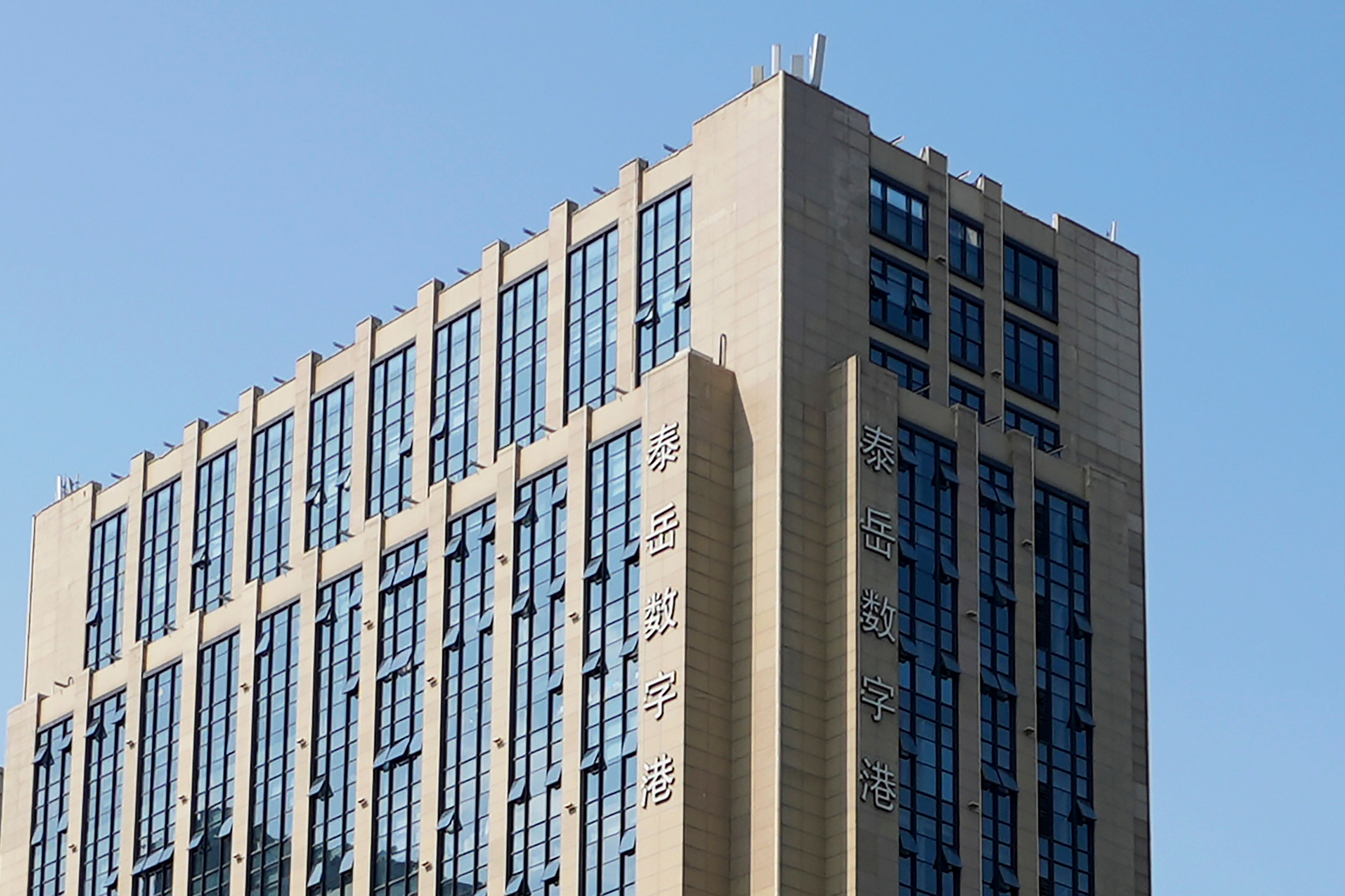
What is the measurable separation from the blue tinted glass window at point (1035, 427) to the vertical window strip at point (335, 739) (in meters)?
25.4

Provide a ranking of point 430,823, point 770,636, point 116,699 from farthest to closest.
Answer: point 116,699 → point 430,823 → point 770,636

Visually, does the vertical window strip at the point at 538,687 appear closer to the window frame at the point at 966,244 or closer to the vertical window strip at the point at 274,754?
the vertical window strip at the point at 274,754

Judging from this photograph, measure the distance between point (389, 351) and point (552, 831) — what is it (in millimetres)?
24504

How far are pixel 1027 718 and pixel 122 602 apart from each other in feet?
143

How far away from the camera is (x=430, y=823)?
400 feet

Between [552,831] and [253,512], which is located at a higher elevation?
[253,512]

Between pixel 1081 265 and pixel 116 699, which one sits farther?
pixel 116 699

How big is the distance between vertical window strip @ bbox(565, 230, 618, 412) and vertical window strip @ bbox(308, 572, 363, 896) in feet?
42.8

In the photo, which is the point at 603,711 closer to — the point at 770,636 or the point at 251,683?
the point at 770,636

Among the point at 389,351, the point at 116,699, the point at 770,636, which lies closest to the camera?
the point at 770,636

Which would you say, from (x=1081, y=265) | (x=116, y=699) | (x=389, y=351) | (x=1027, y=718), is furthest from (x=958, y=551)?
(x=116, y=699)

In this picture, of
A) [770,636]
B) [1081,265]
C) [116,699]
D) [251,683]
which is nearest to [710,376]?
[770,636]

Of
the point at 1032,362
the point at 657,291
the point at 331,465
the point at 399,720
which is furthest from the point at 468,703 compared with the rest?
the point at 1032,362

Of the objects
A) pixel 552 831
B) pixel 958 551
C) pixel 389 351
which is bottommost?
pixel 552 831
